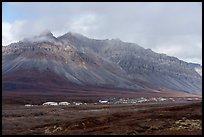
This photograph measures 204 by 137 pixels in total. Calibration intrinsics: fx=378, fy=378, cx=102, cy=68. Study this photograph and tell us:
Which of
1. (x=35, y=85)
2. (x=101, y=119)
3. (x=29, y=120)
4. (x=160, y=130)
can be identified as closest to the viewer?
(x=160, y=130)

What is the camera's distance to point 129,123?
4047 cm

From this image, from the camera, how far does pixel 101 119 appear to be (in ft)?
150

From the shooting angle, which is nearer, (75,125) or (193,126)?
(193,126)

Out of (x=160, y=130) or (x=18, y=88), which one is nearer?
(x=160, y=130)

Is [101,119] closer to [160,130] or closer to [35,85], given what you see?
[160,130]

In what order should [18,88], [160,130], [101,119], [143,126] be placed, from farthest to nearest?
[18,88] → [101,119] → [143,126] → [160,130]

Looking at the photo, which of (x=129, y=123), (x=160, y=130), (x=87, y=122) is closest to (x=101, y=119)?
(x=87, y=122)

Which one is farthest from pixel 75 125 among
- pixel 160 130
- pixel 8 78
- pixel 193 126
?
pixel 8 78

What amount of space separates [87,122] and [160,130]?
10836 mm

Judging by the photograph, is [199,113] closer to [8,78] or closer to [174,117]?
[174,117]

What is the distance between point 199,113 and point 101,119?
11.7 m

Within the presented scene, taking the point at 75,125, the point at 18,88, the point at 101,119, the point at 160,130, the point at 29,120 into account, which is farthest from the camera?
the point at 18,88

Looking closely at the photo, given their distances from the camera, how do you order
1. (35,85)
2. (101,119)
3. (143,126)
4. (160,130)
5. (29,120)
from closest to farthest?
(160,130) < (143,126) < (101,119) < (29,120) < (35,85)

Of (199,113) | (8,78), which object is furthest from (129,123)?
(8,78)
